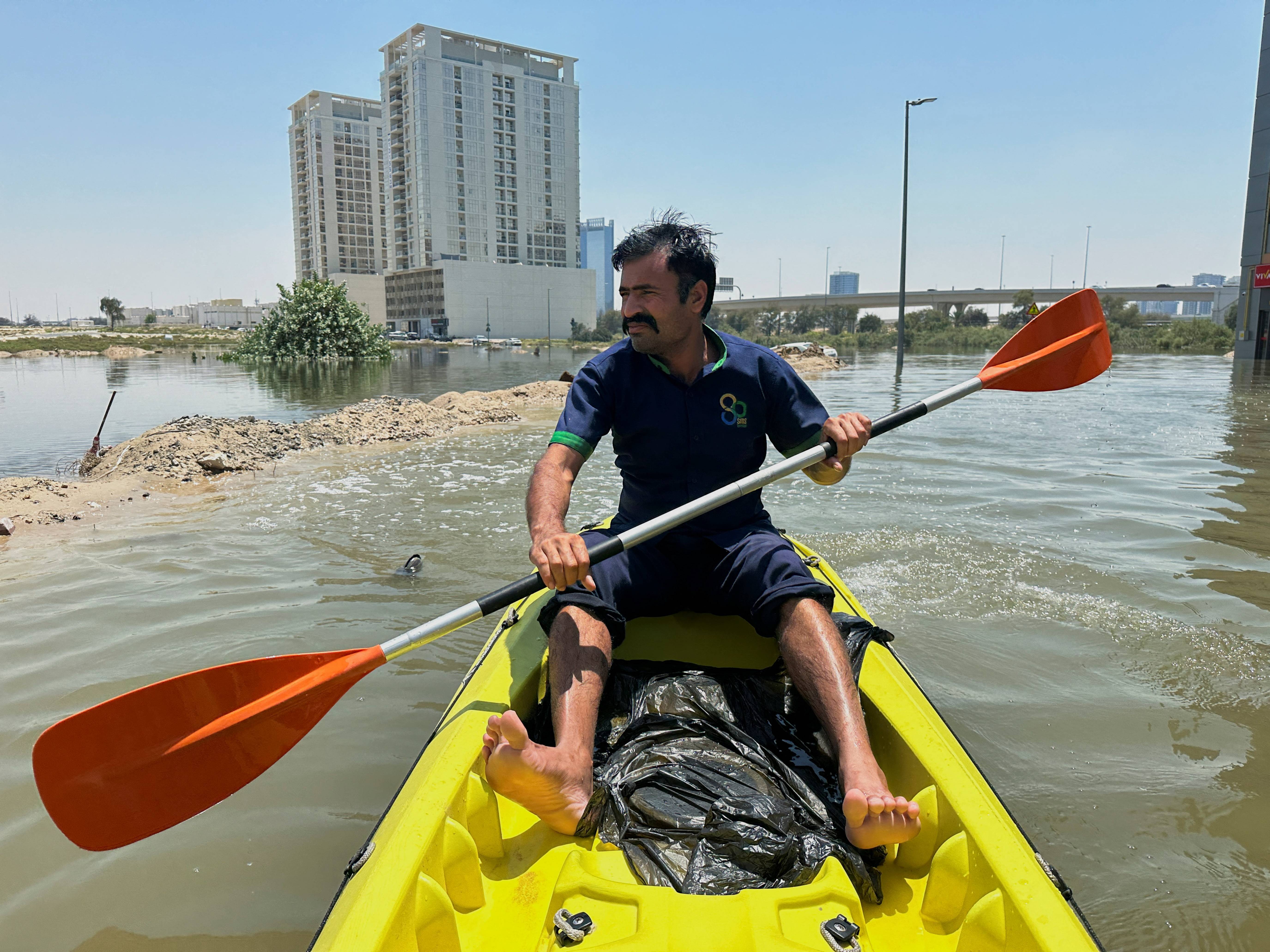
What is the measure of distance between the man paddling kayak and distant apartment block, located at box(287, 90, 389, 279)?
9957 cm

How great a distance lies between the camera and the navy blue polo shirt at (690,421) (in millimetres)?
2596

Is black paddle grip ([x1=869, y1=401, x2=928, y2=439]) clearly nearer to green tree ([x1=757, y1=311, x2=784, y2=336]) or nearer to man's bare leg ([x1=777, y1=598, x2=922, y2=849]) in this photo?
man's bare leg ([x1=777, y1=598, x2=922, y2=849])

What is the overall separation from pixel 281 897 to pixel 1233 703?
352 centimetres

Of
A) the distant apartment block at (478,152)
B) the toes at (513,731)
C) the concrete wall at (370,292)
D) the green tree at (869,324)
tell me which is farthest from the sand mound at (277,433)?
the concrete wall at (370,292)

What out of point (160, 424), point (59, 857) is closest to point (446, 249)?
point (160, 424)

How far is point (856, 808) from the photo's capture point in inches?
65.4

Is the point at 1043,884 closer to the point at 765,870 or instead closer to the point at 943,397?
the point at 765,870

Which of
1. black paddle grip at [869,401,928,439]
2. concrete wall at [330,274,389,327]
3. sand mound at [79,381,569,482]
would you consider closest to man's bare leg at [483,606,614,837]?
black paddle grip at [869,401,928,439]

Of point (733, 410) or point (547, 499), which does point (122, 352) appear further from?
point (733, 410)

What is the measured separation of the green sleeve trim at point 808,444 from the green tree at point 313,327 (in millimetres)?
25908

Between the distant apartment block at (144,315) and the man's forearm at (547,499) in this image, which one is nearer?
the man's forearm at (547,499)

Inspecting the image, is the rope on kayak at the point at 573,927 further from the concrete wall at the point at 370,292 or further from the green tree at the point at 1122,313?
the concrete wall at the point at 370,292

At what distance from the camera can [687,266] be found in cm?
263

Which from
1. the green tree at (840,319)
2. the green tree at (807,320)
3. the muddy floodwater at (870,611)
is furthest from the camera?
the green tree at (807,320)
